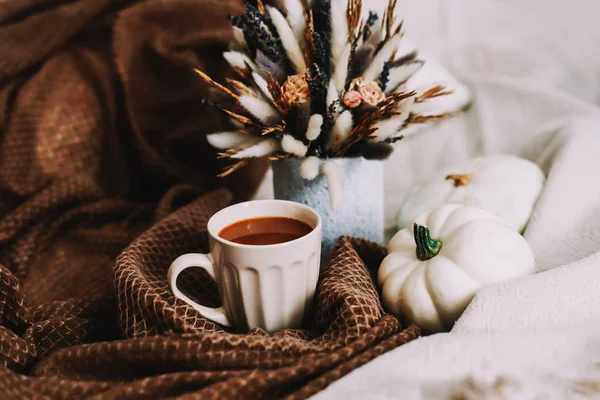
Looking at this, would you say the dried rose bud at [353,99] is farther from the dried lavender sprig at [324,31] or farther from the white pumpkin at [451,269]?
the white pumpkin at [451,269]

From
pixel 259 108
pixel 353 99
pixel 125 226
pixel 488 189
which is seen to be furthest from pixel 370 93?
pixel 125 226

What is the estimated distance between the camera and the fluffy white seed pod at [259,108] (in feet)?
2.18

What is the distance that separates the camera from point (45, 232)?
3.05 feet

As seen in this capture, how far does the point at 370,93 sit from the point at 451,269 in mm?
229

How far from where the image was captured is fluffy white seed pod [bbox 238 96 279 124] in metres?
0.67

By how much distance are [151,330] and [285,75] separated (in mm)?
351

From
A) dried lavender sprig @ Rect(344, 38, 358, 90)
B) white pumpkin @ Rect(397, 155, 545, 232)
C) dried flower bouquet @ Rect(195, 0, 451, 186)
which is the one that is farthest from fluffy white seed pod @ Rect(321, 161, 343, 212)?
white pumpkin @ Rect(397, 155, 545, 232)

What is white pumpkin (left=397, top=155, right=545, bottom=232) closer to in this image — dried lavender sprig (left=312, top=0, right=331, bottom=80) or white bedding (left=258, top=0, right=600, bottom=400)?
white bedding (left=258, top=0, right=600, bottom=400)

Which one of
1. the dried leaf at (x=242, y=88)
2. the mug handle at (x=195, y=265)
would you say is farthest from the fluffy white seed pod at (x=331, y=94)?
the mug handle at (x=195, y=265)

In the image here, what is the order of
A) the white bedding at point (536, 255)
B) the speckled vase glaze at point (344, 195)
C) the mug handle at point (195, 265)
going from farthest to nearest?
the speckled vase glaze at point (344, 195) → the mug handle at point (195, 265) → the white bedding at point (536, 255)

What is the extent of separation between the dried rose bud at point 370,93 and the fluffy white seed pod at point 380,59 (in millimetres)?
26

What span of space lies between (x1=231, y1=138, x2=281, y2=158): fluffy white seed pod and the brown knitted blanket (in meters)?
0.15

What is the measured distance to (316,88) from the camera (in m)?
0.67

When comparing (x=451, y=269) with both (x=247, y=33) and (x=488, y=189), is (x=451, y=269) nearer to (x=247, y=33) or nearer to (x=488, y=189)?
(x=488, y=189)
